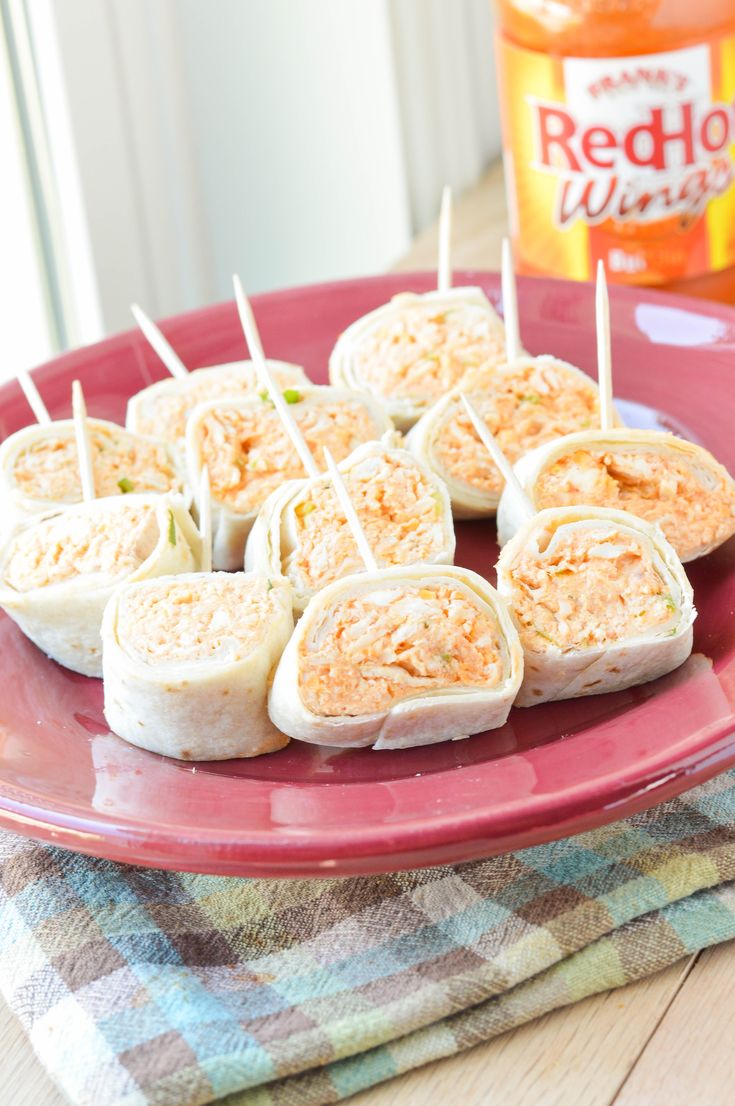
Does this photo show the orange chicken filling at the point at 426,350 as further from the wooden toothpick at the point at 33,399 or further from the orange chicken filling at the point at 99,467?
the wooden toothpick at the point at 33,399

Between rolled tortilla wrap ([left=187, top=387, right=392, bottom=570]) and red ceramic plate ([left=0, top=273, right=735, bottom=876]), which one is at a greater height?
rolled tortilla wrap ([left=187, top=387, right=392, bottom=570])

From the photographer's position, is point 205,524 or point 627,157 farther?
point 627,157

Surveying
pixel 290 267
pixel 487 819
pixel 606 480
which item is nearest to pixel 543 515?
pixel 606 480

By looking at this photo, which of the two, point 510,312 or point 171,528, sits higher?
point 510,312

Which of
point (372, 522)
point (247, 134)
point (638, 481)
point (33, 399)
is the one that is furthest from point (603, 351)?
point (247, 134)

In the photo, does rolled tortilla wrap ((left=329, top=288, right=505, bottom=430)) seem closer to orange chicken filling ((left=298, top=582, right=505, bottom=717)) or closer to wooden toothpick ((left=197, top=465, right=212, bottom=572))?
wooden toothpick ((left=197, top=465, right=212, bottom=572))

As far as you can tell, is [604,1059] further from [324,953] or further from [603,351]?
[603,351]

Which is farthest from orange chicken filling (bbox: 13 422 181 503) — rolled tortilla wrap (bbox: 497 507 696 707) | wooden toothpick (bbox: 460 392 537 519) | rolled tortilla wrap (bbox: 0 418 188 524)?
rolled tortilla wrap (bbox: 497 507 696 707)
